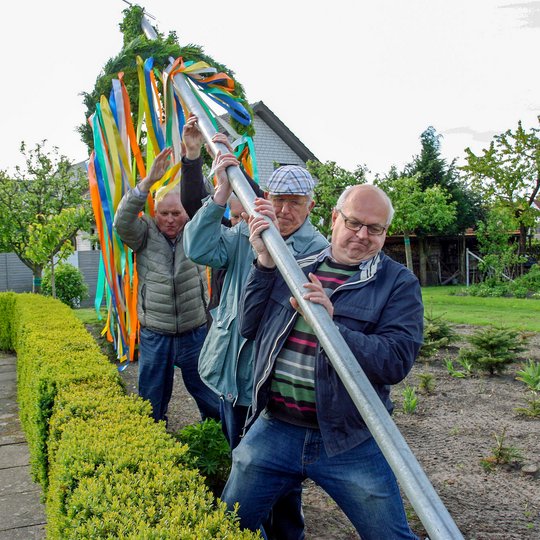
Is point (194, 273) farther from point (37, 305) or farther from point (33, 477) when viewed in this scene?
point (37, 305)

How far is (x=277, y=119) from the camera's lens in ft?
85.8

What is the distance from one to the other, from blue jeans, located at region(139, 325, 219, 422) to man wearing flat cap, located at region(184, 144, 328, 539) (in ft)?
3.76

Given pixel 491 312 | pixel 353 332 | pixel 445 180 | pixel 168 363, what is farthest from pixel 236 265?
pixel 445 180

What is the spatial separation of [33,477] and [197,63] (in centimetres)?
314

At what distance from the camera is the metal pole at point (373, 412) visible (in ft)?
4.29

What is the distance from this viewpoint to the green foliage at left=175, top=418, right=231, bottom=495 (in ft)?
11.3

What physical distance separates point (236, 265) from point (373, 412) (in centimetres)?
164

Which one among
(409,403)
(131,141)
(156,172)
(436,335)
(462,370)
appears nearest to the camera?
(156,172)

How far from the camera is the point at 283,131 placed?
86.9 feet

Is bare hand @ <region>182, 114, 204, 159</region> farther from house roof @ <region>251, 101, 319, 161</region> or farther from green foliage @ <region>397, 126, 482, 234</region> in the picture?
green foliage @ <region>397, 126, 482, 234</region>

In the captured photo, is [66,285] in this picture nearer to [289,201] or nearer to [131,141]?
[131,141]

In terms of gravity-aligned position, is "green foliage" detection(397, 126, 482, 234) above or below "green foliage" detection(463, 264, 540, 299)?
above

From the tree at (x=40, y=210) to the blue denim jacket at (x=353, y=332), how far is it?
36.8 feet

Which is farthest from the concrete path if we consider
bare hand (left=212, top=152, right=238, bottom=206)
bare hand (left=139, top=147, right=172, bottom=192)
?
bare hand (left=212, top=152, right=238, bottom=206)
